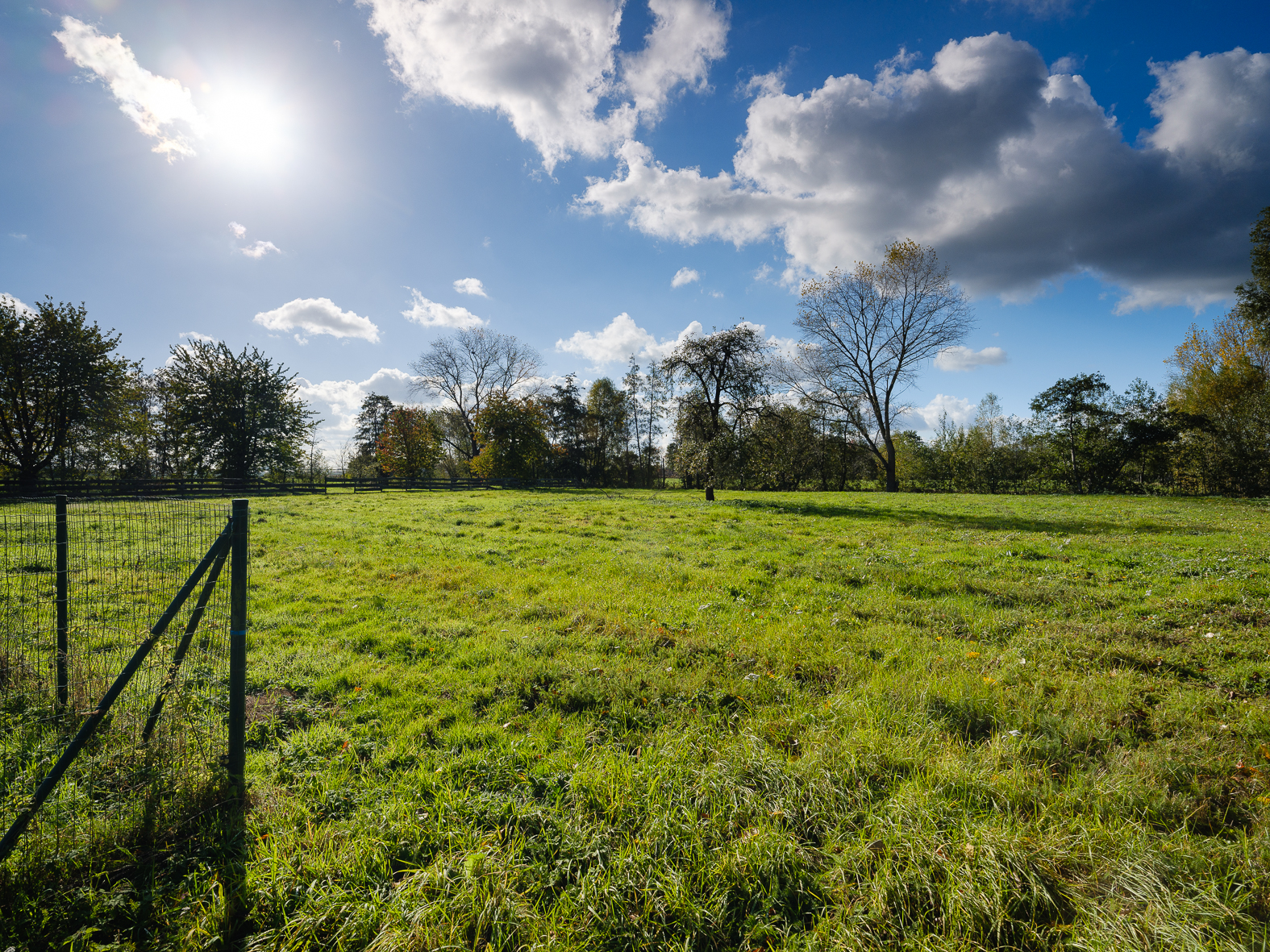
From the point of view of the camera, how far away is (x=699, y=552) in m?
11.3

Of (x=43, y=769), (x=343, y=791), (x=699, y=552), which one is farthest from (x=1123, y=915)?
(x=699, y=552)

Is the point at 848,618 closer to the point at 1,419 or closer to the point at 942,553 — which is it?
the point at 942,553

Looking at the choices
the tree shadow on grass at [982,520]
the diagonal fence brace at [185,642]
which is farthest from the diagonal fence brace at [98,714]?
the tree shadow on grass at [982,520]

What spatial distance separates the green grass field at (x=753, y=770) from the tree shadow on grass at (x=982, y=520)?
6.01 meters

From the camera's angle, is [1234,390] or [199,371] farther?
[199,371]

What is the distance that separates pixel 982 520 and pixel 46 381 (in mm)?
49448

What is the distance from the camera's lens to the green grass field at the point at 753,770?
2.42 metres

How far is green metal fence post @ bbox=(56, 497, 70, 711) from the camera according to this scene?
4.16 m

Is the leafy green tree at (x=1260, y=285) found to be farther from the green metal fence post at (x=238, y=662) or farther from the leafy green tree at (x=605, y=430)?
the leafy green tree at (x=605, y=430)

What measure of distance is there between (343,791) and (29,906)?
1.42 m

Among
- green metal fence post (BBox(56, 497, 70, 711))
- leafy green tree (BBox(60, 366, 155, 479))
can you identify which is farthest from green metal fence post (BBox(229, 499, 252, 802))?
leafy green tree (BBox(60, 366, 155, 479))

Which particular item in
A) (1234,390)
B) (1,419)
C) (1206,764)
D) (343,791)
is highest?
(1234,390)

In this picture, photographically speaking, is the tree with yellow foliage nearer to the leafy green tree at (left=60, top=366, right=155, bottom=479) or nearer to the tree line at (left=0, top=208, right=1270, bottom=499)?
the tree line at (left=0, top=208, right=1270, bottom=499)

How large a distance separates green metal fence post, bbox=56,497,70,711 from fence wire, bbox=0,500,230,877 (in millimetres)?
47
